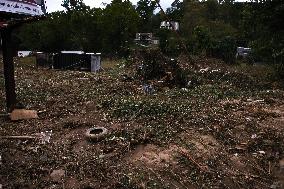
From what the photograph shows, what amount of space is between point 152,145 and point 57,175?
73.7 inches

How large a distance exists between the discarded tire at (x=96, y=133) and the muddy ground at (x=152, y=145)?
0.33 feet

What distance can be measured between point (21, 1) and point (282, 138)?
666 cm

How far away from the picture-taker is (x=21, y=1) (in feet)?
30.3

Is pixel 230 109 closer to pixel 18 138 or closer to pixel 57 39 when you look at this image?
pixel 18 138

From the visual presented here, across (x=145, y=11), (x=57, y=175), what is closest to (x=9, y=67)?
(x=57, y=175)

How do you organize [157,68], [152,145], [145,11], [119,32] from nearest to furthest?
[152,145] < [157,68] < [119,32] < [145,11]

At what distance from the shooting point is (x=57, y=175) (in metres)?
6.26

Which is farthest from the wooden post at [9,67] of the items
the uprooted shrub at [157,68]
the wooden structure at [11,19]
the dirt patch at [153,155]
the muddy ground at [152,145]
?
the uprooted shrub at [157,68]

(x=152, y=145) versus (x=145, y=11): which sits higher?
(x=145, y=11)

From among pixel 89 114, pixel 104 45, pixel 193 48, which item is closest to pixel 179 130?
pixel 89 114

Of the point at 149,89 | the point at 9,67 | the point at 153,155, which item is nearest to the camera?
the point at 153,155

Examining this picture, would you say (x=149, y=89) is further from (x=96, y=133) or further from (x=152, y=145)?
(x=152, y=145)

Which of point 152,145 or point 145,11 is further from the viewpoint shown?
point 145,11

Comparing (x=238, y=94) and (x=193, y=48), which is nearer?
(x=238, y=94)
